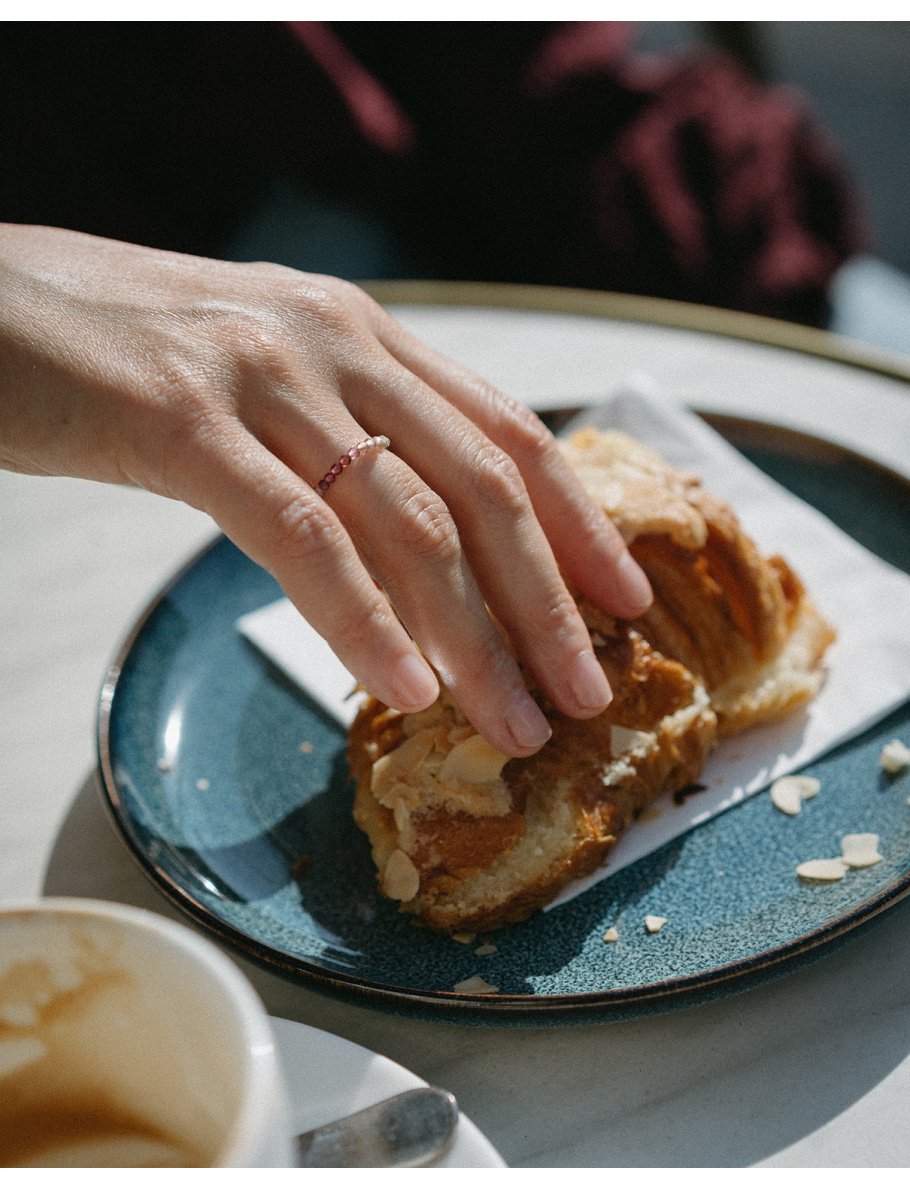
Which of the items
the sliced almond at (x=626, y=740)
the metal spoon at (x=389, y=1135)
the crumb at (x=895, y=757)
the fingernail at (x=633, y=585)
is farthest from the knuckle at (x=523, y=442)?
the metal spoon at (x=389, y=1135)

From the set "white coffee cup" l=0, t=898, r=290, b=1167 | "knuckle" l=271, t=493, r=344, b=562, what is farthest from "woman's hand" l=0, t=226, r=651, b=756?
"white coffee cup" l=0, t=898, r=290, b=1167

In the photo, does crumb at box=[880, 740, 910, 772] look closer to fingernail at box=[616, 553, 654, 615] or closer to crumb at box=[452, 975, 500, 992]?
fingernail at box=[616, 553, 654, 615]

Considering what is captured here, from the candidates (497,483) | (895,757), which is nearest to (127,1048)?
(497,483)

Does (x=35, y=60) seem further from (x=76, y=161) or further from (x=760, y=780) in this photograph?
(x=760, y=780)

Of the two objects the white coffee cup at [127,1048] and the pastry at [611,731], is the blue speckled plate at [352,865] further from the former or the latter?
the white coffee cup at [127,1048]

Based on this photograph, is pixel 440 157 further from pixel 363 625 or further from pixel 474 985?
pixel 474 985

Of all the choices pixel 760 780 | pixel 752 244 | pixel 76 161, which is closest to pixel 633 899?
pixel 760 780
